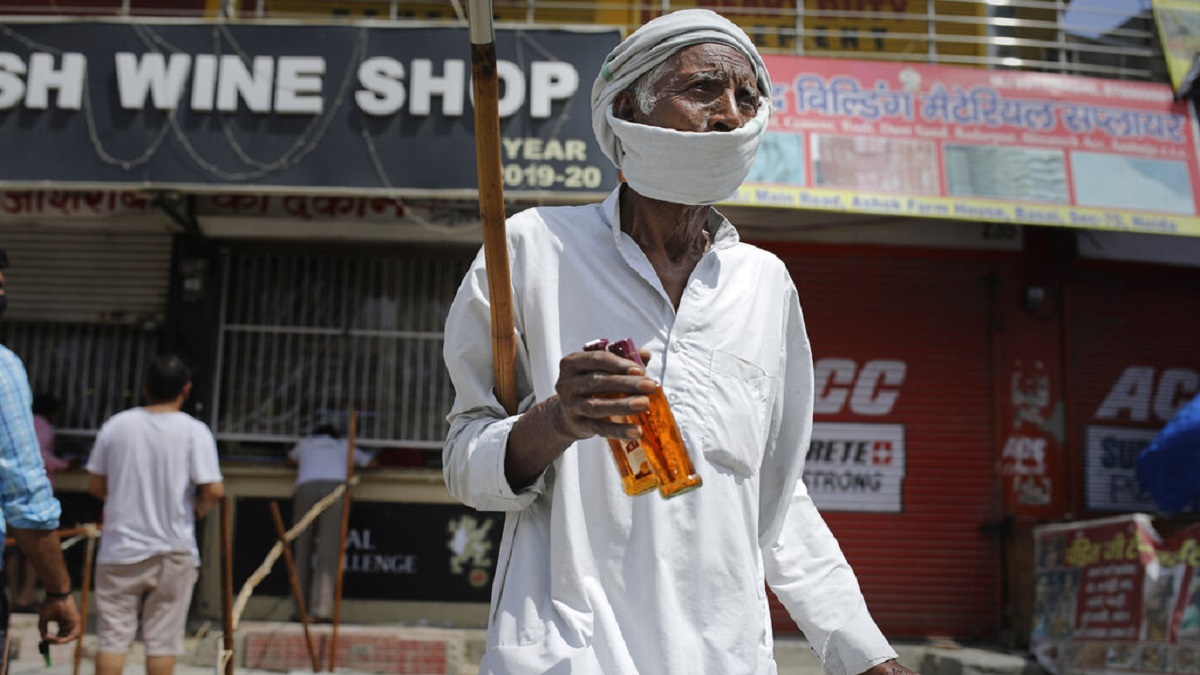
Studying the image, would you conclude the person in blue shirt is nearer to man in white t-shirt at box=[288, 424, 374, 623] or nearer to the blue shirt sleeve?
the blue shirt sleeve

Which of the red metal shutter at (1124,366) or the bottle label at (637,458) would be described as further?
the red metal shutter at (1124,366)

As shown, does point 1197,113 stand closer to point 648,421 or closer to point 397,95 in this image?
point 397,95

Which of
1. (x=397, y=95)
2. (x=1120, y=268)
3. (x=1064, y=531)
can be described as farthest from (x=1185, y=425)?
(x=397, y=95)

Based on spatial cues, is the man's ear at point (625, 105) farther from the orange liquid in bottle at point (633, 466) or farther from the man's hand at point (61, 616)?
the man's hand at point (61, 616)

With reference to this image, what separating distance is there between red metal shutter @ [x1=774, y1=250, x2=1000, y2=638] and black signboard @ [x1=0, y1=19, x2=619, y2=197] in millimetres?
2785

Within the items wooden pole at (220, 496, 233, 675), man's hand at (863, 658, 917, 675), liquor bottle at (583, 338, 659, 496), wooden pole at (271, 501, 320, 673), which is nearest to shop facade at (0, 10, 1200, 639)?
wooden pole at (271, 501, 320, 673)

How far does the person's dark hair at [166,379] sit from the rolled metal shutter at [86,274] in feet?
12.9

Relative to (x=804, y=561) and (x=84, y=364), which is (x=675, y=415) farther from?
(x=84, y=364)

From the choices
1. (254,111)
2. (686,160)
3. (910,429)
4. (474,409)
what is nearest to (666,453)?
(474,409)

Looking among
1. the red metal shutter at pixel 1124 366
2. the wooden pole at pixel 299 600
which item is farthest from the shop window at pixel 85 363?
the red metal shutter at pixel 1124 366

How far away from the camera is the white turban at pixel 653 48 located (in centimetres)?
183

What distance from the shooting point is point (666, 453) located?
1517 mm

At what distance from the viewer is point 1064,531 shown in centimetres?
830

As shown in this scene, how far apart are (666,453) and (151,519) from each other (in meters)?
4.60
